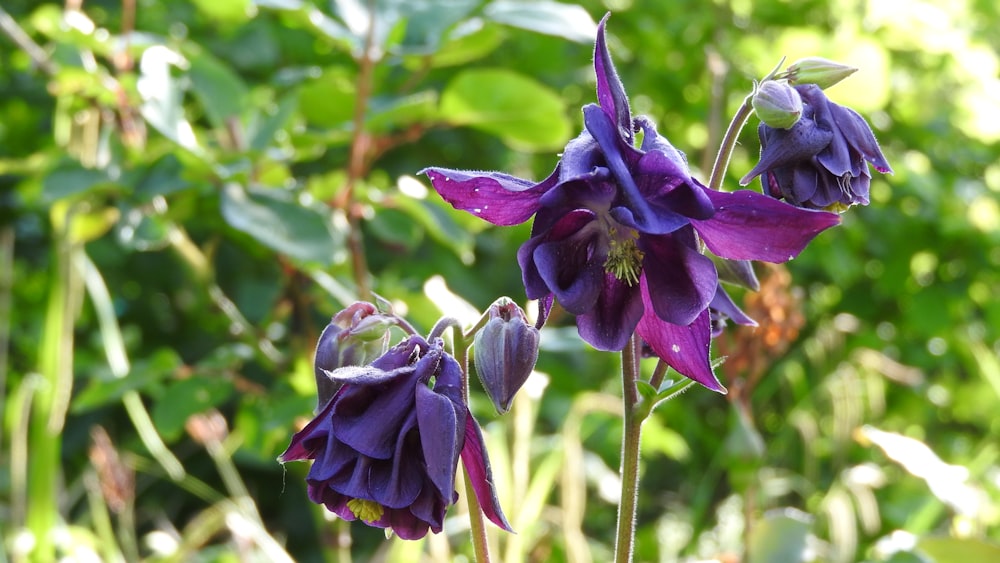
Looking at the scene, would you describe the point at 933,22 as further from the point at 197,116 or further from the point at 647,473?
the point at 197,116

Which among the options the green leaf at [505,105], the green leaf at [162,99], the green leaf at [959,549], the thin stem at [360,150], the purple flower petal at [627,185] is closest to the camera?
the purple flower petal at [627,185]

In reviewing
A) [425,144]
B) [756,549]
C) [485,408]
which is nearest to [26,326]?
[425,144]

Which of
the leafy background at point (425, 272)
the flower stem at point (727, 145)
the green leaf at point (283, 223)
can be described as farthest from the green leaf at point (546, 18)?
the flower stem at point (727, 145)

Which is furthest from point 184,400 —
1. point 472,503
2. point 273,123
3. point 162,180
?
point 472,503

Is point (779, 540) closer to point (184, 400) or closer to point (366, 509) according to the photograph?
point (366, 509)

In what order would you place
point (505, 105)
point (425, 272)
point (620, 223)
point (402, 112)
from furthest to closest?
1. point (425, 272)
2. point (505, 105)
3. point (402, 112)
4. point (620, 223)

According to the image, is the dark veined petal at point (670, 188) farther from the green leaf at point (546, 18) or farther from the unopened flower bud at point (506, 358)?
the green leaf at point (546, 18)

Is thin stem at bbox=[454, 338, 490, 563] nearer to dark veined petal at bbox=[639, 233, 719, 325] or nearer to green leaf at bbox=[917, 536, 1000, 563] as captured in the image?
dark veined petal at bbox=[639, 233, 719, 325]
